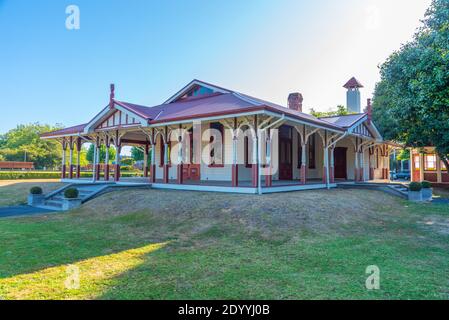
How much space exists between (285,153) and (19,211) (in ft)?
41.4

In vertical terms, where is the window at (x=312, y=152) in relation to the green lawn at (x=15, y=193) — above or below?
above

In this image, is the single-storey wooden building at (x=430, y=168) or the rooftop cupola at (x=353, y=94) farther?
the rooftop cupola at (x=353, y=94)

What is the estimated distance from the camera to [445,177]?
21250 millimetres

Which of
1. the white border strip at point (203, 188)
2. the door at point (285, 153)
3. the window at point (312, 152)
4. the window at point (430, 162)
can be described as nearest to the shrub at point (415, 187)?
the door at point (285, 153)

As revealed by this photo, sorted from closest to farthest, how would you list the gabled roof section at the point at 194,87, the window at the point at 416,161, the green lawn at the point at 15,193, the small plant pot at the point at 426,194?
1. the green lawn at the point at 15,193
2. the small plant pot at the point at 426,194
3. the gabled roof section at the point at 194,87
4. the window at the point at 416,161

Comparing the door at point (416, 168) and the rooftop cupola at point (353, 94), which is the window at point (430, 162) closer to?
the door at point (416, 168)

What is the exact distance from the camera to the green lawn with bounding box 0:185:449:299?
3898 millimetres

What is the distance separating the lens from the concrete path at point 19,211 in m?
10.3

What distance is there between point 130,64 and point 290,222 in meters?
11.2

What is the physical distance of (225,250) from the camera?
19.4 ft

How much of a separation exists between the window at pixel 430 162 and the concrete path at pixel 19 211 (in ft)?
79.5

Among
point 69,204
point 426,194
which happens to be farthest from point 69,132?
point 426,194

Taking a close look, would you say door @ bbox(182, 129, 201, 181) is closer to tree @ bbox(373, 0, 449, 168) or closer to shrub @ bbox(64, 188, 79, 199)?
shrub @ bbox(64, 188, 79, 199)

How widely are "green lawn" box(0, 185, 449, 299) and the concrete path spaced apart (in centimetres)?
130
